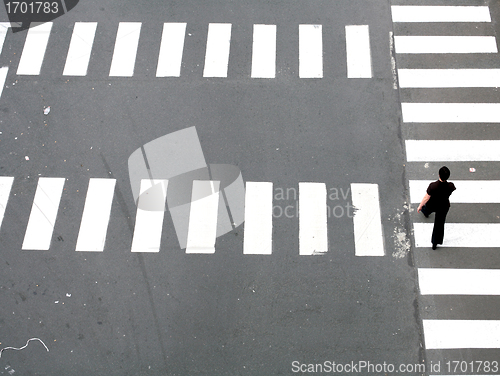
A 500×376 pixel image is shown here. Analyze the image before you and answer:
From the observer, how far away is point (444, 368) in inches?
273

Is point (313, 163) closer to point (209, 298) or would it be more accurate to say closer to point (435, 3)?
point (209, 298)

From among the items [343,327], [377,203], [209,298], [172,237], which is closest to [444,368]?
[343,327]

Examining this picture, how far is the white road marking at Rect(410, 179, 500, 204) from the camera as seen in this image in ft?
26.4

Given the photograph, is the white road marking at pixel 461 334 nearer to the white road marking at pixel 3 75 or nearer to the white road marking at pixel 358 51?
the white road marking at pixel 358 51

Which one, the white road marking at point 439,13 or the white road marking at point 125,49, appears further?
the white road marking at point 439,13

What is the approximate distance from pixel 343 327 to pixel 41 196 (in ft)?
20.4

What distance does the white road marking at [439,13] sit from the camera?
9922 millimetres

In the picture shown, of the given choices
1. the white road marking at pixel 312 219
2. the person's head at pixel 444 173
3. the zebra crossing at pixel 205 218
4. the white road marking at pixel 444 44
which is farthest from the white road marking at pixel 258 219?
the white road marking at pixel 444 44

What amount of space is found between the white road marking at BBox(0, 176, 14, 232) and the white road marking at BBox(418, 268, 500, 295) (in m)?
7.95

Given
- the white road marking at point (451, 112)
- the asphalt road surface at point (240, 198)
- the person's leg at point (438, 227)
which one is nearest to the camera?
the person's leg at point (438, 227)

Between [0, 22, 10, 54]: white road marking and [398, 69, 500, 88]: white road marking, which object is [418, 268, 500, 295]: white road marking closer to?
[398, 69, 500, 88]: white road marking

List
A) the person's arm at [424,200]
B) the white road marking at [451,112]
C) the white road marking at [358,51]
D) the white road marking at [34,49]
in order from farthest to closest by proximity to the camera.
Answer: the white road marking at [34,49]
the white road marking at [358,51]
the white road marking at [451,112]
the person's arm at [424,200]

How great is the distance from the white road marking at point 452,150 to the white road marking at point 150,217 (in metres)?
4.98

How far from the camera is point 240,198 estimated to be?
26.7 feet
